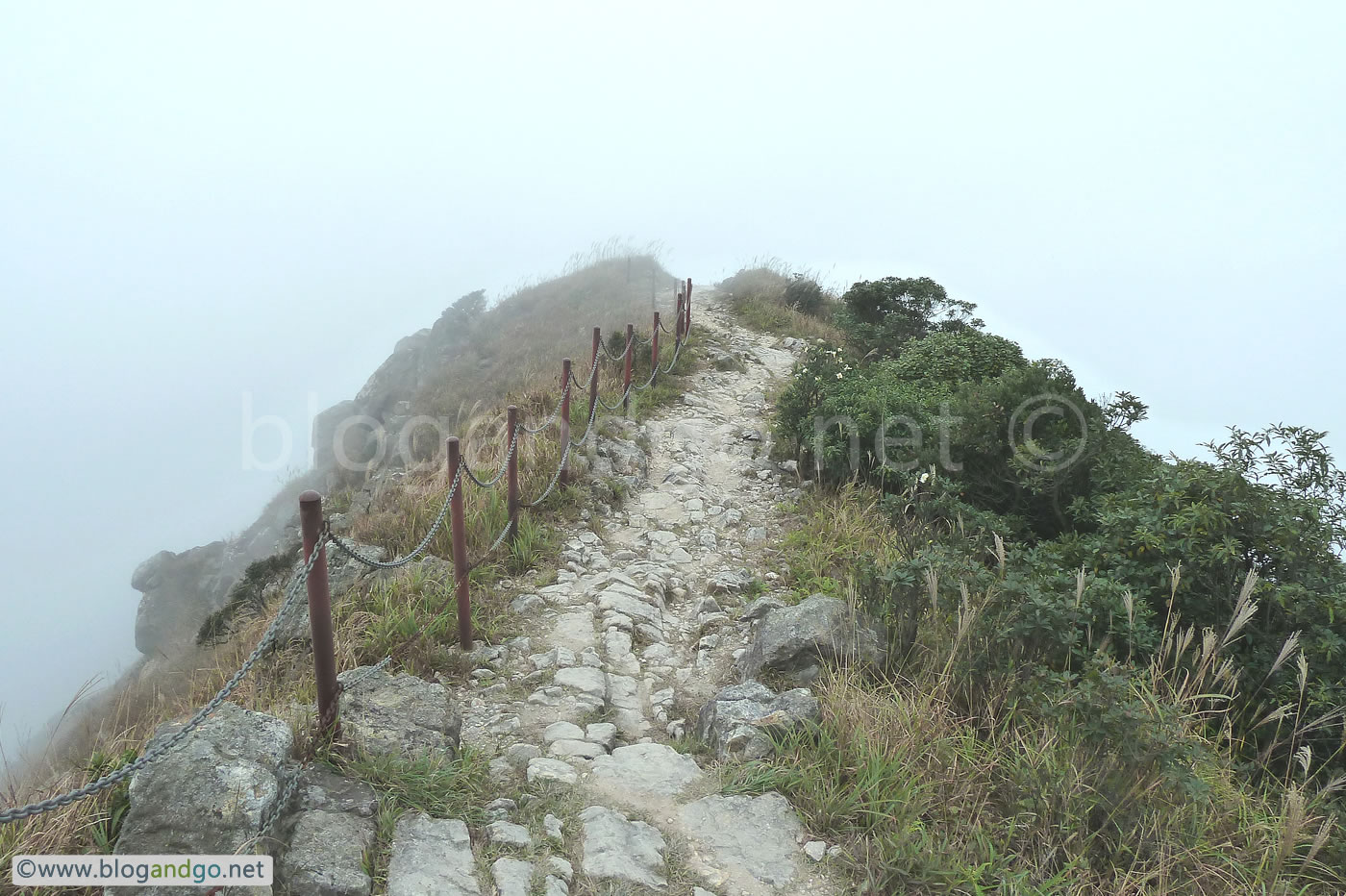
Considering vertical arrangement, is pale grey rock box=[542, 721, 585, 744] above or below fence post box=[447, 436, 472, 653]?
below

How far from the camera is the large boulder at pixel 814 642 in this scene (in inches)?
161

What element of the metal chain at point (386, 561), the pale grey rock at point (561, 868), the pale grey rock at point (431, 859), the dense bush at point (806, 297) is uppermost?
the dense bush at point (806, 297)

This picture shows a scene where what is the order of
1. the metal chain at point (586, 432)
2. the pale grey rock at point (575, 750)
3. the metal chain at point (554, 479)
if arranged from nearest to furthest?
the pale grey rock at point (575, 750) → the metal chain at point (554, 479) → the metal chain at point (586, 432)

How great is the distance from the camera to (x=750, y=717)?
364 cm

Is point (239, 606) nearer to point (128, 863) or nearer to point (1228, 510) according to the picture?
point (128, 863)

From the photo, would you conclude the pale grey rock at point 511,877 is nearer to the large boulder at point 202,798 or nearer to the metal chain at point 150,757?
the large boulder at point 202,798

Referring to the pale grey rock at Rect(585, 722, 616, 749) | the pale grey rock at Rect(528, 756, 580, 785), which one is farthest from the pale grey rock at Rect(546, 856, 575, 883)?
the pale grey rock at Rect(585, 722, 616, 749)

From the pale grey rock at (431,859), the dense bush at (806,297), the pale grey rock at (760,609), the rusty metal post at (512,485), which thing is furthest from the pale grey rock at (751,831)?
the dense bush at (806,297)

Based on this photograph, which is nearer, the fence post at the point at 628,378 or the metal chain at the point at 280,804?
the metal chain at the point at 280,804

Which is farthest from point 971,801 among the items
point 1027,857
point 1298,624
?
point 1298,624

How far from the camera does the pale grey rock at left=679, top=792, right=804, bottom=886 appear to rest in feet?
9.50

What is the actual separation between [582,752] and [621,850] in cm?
73

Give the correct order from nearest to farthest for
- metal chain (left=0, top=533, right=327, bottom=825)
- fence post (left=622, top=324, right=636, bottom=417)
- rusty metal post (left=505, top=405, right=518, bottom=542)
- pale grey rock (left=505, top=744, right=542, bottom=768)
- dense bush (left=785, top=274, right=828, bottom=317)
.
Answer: metal chain (left=0, top=533, right=327, bottom=825) < pale grey rock (left=505, top=744, right=542, bottom=768) < rusty metal post (left=505, top=405, right=518, bottom=542) < fence post (left=622, top=324, right=636, bottom=417) < dense bush (left=785, top=274, right=828, bottom=317)

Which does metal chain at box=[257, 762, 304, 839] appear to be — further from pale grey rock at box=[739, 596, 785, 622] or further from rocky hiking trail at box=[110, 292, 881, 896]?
pale grey rock at box=[739, 596, 785, 622]
